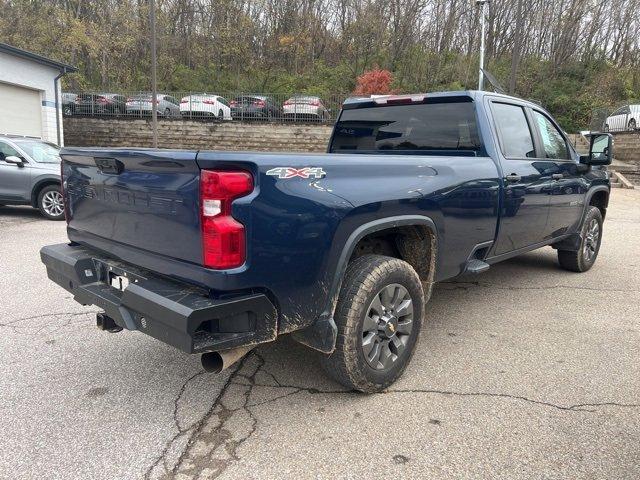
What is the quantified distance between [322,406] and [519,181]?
2522 mm

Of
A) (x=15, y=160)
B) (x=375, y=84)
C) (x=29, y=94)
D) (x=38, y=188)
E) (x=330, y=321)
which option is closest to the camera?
(x=330, y=321)

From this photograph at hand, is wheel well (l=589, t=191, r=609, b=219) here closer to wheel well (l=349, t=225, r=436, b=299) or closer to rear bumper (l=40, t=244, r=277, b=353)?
wheel well (l=349, t=225, r=436, b=299)

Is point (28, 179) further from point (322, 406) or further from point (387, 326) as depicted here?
point (387, 326)

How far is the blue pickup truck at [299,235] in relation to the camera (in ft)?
A: 7.47

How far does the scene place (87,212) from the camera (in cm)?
316

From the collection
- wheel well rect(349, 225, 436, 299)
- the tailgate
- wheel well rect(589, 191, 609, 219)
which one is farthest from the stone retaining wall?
the tailgate

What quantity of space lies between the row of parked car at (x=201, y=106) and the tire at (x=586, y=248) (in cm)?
2075

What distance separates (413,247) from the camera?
11.3ft

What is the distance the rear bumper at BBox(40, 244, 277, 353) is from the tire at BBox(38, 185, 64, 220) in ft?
25.6

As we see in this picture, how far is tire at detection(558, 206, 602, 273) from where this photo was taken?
579 centimetres

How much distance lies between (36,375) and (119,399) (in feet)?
2.37

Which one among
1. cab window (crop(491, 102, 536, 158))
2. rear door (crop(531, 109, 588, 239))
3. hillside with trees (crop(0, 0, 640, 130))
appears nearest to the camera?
cab window (crop(491, 102, 536, 158))

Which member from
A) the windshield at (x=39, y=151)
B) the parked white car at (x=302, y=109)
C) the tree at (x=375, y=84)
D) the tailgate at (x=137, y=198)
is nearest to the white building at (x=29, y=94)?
the windshield at (x=39, y=151)

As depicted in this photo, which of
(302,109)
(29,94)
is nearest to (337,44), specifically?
(302,109)
